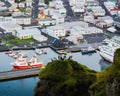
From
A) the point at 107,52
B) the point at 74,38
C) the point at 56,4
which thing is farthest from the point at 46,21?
the point at 107,52

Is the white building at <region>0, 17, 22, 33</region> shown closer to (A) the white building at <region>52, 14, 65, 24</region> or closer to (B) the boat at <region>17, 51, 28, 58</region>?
(A) the white building at <region>52, 14, 65, 24</region>

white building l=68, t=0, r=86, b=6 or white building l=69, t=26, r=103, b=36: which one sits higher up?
white building l=68, t=0, r=86, b=6

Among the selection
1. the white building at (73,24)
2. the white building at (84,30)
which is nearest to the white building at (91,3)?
the white building at (73,24)

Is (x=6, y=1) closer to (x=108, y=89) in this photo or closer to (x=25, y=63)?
(x=25, y=63)

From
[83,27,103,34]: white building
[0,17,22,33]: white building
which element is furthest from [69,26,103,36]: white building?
[0,17,22,33]: white building

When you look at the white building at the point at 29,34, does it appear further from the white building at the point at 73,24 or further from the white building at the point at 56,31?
the white building at the point at 73,24

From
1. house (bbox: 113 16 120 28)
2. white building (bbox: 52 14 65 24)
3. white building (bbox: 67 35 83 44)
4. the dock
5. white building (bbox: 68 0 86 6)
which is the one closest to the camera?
the dock
